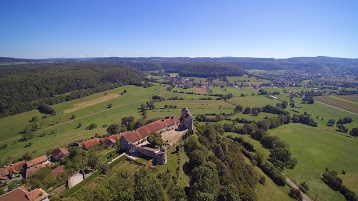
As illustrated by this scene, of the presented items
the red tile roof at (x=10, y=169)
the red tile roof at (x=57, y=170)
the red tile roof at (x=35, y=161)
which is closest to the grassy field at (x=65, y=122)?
the red tile roof at (x=10, y=169)

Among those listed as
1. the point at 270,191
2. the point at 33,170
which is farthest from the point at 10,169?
the point at 270,191

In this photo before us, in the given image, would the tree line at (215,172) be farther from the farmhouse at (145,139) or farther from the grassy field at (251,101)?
the grassy field at (251,101)

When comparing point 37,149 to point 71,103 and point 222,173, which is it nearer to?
point 71,103

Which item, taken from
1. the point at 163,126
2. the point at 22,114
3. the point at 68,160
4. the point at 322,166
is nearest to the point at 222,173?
the point at 163,126

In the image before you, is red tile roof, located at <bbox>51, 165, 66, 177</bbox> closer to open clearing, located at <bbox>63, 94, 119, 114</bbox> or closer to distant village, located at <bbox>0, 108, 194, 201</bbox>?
distant village, located at <bbox>0, 108, 194, 201</bbox>

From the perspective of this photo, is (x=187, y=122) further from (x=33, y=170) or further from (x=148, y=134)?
(x=33, y=170)

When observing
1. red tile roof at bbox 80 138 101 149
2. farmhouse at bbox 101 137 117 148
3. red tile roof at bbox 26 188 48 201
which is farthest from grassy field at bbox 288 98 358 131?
red tile roof at bbox 26 188 48 201
